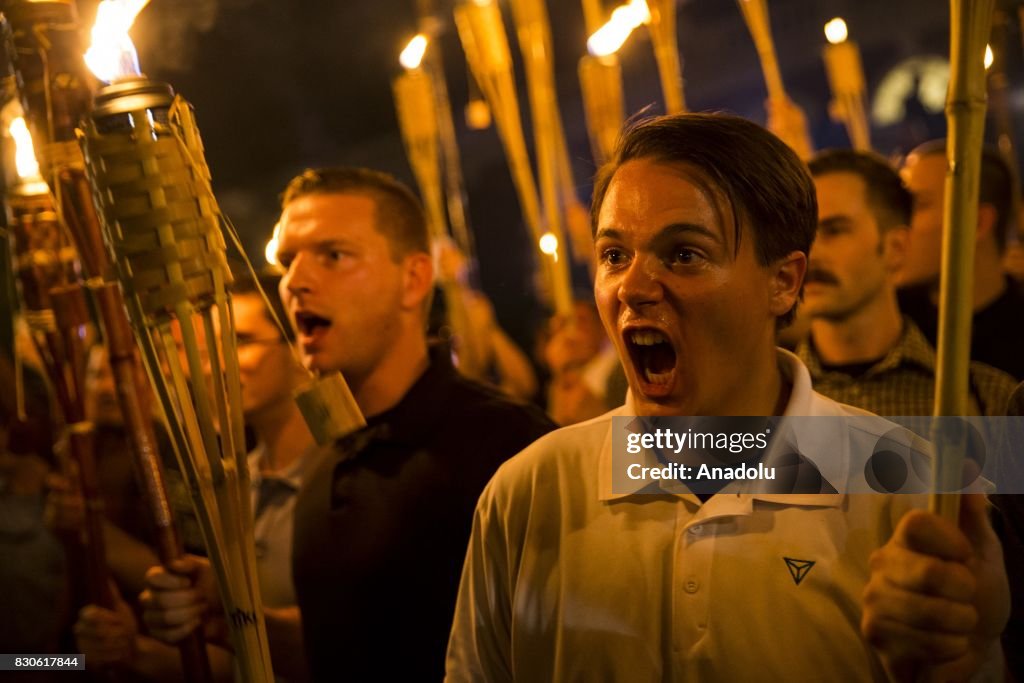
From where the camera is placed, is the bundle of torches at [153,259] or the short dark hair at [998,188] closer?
the bundle of torches at [153,259]

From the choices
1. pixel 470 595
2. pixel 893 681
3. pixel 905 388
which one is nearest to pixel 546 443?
pixel 470 595

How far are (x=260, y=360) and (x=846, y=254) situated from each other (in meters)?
1.26

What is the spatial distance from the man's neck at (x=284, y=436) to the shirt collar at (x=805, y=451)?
1.15 m

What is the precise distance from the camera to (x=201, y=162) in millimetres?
1305

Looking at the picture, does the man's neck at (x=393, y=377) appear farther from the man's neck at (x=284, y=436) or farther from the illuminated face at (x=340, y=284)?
the man's neck at (x=284, y=436)

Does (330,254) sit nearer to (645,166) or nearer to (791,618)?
(645,166)

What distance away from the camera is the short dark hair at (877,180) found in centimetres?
190

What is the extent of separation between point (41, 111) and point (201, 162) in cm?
42

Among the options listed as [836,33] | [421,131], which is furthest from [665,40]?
[836,33]

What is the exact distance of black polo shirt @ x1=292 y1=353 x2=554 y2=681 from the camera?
5.29 feet

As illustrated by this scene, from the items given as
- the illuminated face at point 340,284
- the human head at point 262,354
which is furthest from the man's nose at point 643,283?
the human head at point 262,354

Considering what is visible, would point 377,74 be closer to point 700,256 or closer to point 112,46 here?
point 112,46

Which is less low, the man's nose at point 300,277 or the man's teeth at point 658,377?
the man's nose at point 300,277

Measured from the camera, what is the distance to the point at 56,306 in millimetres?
1784
